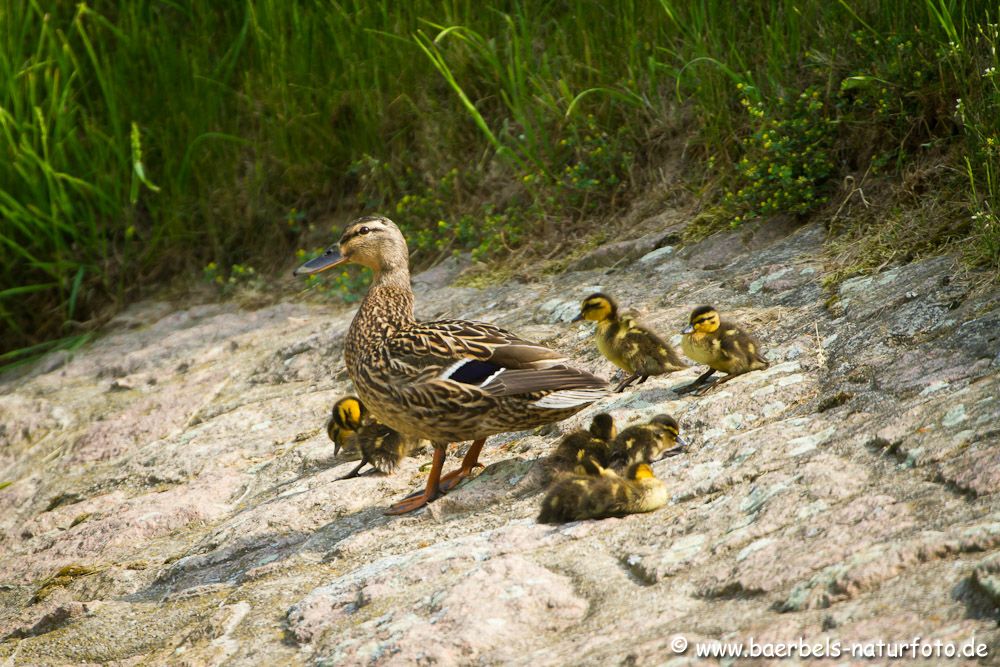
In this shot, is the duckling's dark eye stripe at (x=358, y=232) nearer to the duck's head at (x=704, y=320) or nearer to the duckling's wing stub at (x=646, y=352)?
the duckling's wing stub at (x=646, y=352)

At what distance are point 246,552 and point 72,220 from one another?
5.11 m

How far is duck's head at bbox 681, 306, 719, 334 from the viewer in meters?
4.84

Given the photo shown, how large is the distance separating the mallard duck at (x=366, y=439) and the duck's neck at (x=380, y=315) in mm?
277

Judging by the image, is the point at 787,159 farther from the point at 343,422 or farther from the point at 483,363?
the point at 343,422

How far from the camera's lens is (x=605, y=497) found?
3.75 metres

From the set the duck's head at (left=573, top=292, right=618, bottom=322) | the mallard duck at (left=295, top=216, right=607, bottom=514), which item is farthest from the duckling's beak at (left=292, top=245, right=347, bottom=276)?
the duck's head at (left=573, top=292, right=618, bottom=322)

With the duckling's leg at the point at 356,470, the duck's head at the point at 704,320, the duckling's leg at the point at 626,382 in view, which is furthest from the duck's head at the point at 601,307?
the duckling's leg at the point at 356,470

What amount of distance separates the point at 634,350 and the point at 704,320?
45cm

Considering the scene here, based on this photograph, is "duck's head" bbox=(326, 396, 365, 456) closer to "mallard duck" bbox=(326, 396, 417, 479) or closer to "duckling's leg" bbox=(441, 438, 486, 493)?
"mallard duck" bbox=(326, 396, 417, 479)

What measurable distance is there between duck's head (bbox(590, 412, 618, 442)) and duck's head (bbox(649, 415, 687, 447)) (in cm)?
19

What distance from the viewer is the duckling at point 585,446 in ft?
13.9

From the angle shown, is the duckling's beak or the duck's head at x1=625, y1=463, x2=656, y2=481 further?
the duckling's beak

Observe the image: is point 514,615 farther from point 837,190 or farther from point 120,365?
point 120,365

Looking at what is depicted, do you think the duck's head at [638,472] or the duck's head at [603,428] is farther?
the duck's head at [603,428]
